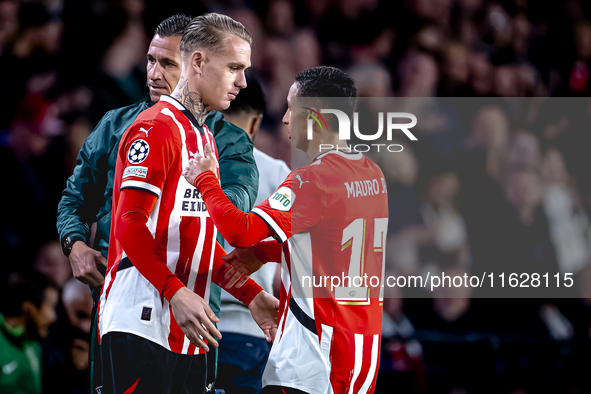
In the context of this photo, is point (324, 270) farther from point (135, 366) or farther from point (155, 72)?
point (155, 72)

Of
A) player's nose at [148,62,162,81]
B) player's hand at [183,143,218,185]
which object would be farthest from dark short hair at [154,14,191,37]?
player's hand at [183,143,218,185]

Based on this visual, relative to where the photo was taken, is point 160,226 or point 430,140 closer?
point 160,226

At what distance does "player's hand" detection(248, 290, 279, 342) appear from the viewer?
1983 millimetres

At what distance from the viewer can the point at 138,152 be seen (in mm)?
1611

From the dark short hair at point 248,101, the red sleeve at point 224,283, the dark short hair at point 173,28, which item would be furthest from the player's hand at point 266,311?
the dark short hair at point 248,101

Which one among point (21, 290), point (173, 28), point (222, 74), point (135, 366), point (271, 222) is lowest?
point (135, 366)

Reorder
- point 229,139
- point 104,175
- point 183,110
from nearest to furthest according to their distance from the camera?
point 183,110 → point 104,175 → point 229,139

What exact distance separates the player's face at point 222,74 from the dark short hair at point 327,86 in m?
0.29

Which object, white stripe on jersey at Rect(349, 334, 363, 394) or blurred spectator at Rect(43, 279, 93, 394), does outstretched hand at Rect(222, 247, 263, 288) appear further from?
blurred spectator at Rect(43, 279, 93, 394)

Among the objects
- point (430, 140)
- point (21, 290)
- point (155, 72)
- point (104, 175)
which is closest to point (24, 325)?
point (21, 290)

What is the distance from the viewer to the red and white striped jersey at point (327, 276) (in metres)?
1.84

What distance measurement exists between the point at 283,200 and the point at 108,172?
32.9 inches

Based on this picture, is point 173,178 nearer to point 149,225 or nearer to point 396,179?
point 149,225

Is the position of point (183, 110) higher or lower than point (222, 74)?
lower
